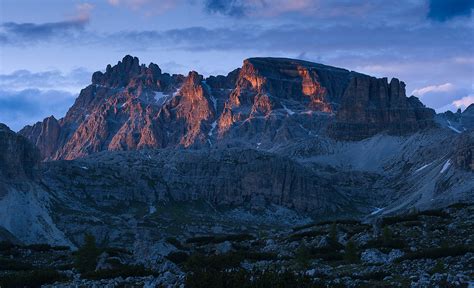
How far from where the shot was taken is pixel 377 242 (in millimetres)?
48344

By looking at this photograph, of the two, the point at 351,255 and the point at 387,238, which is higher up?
the point at 387,238

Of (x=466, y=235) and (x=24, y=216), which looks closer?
(x=466, y=235)

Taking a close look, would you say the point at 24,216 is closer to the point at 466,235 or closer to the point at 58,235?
the point at 58,235

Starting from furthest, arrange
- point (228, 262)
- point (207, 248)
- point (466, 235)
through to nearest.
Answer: point (207, 248) < point (466, 235) < point (228, 262)

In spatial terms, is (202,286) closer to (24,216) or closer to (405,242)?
(405,242)

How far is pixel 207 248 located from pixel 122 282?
26.0m

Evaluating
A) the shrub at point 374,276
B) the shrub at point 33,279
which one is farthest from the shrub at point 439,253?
the shrub at point 33,279

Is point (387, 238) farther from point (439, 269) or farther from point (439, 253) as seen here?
point (439, 269)

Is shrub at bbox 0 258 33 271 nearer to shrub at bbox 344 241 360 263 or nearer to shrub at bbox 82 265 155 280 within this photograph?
shrub at bbox 82 265 155 280

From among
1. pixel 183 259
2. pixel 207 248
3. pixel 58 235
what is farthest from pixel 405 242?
pixel 58 235

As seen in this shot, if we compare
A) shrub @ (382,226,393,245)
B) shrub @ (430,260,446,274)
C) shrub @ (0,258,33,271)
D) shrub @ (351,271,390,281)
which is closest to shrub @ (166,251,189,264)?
shrub @ (0,258,33,271)

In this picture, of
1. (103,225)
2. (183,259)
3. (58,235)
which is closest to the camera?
(183,259)

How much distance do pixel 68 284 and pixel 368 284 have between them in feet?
51.6

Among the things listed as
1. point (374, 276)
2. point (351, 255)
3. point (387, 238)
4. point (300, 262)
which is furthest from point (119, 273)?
point (387, 238)
